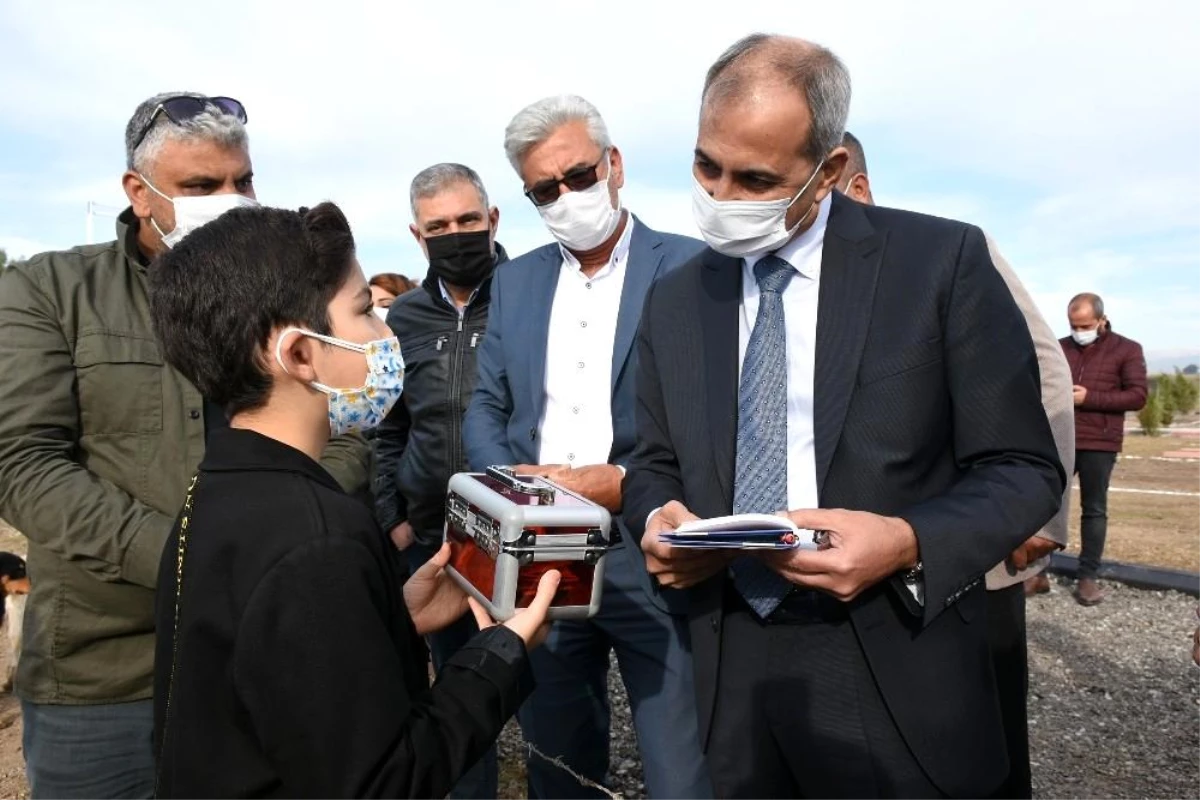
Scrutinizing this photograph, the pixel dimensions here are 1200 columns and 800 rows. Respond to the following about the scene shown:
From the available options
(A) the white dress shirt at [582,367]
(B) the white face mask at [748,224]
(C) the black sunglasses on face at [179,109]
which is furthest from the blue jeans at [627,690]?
(C) the black sunglasses on face at [179,109]

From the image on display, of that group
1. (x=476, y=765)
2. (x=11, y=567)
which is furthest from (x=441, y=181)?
(x=11, y=567)

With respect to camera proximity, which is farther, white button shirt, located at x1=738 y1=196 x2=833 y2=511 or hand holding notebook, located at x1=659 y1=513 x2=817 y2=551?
white button shirt, located at x1=738 y1=196 x2=833 y2=511

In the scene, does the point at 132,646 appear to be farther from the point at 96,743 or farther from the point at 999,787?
the point at 999,787

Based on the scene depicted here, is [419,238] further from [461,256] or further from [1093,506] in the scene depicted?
[1093,506]

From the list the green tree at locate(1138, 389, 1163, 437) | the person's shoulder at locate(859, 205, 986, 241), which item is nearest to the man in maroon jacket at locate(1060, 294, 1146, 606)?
the person's shoulder at locate(859, 205, 986, 241)

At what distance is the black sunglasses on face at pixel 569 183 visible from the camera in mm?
3277

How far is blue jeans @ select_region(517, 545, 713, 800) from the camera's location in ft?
9.05

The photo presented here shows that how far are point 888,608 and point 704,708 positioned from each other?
1.76ft

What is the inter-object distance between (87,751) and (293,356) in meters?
1.36

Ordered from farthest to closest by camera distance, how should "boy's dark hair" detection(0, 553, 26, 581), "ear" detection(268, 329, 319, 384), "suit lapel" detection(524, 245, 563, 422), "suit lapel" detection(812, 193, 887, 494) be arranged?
"boy's dark hair" detection(0, 553, 26, 581), "suit lapel" detection(524, 245, 563, 422), "suit lapel" detection(812, 193, 887, 494), "ear" detection(268, 329, 319, 384)

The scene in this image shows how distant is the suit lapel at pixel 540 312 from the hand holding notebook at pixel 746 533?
1.44 meters

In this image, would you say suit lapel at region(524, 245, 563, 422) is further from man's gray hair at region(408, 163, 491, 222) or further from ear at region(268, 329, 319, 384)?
ear at region(268, 329, 319, 384)

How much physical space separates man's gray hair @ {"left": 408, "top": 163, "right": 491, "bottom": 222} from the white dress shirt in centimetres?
95

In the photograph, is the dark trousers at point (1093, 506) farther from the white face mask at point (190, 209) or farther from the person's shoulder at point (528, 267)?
the white face mask at point (190, 209)
